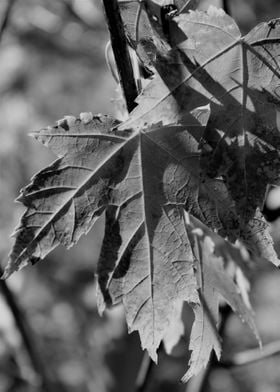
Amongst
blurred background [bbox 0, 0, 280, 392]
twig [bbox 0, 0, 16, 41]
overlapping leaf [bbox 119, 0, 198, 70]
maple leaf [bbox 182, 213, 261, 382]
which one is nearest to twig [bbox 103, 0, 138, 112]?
overlapping leaf [bbox 119, 0, 198, 70]

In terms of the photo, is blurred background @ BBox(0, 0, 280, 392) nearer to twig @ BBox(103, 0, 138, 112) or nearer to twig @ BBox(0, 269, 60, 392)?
twig @ BBox(0, 269, 60, 392)

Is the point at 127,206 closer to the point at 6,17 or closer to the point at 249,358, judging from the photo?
the point at 249,358

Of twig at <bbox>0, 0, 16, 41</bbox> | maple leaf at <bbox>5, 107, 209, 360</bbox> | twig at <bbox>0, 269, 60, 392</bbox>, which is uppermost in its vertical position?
twig at <bbox>0, 0, 16, 41</bbox>

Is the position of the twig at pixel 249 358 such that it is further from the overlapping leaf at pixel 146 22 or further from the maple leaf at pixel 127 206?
the overlapping leaf at pixel 146 22

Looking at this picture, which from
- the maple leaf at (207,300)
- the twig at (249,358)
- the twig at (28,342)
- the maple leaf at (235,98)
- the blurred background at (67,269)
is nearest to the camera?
the maple leaf at (235,98)

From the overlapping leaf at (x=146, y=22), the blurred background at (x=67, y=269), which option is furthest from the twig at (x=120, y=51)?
the blurred background at (x=67, y=269)

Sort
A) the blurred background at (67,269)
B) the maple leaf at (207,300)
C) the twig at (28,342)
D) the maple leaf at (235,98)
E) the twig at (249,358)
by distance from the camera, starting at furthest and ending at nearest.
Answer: the blurred background at (67,269), the twig at (28,342), the twig at (249,358), the maple leaf at (207,300), the maple leaf at (235,98)
